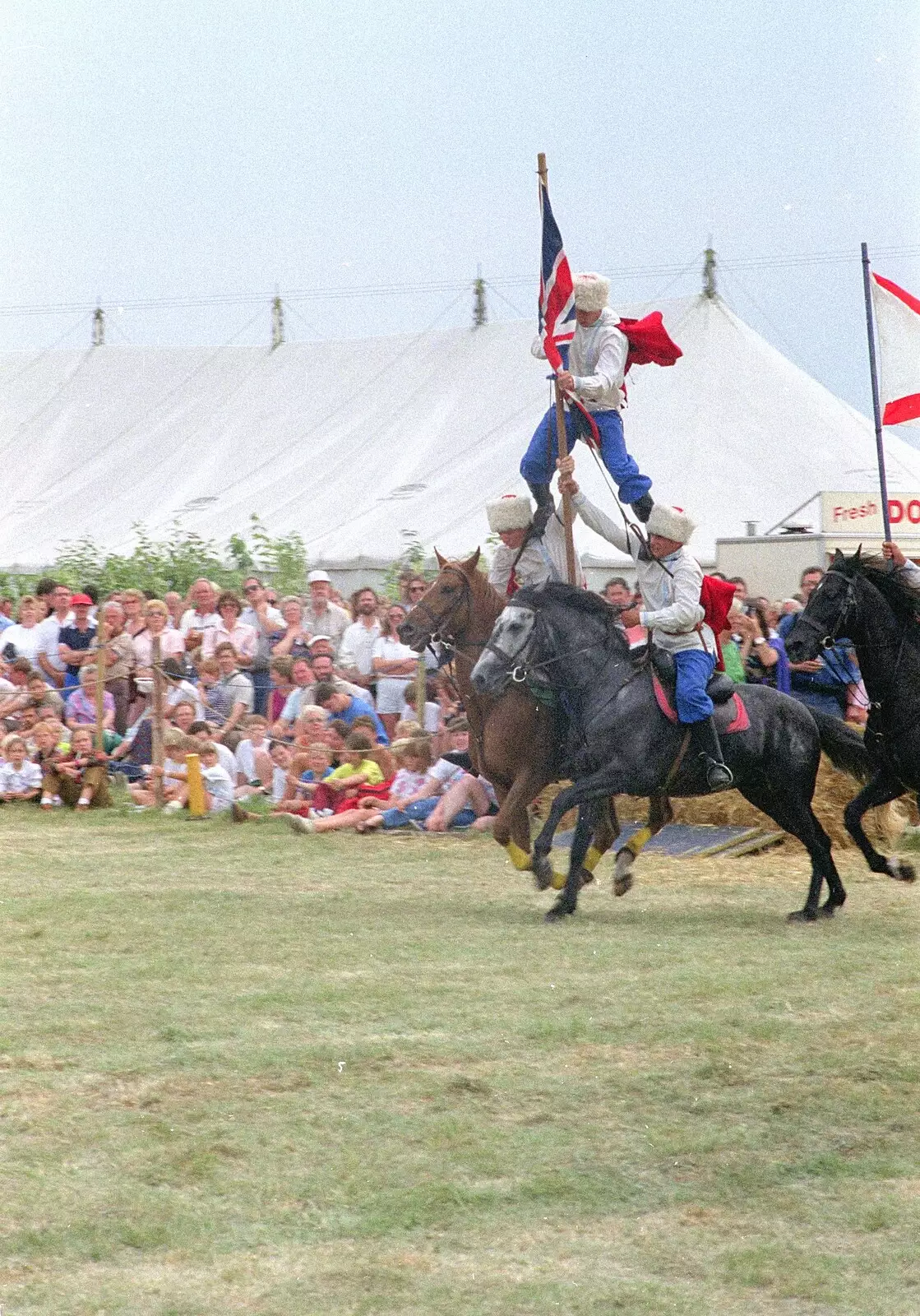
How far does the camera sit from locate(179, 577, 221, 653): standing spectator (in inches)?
590

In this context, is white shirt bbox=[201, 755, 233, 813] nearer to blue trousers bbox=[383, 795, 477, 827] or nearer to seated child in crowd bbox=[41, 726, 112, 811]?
seated child in crowd bbox=[41, 726, 112, 811]

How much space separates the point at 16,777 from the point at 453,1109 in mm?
9179

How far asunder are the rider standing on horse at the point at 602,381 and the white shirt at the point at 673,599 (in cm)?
28

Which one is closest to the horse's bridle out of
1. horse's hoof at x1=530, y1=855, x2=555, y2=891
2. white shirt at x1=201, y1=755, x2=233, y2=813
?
horse's hoof at x1=530, y1=855, x2=555, y2=891

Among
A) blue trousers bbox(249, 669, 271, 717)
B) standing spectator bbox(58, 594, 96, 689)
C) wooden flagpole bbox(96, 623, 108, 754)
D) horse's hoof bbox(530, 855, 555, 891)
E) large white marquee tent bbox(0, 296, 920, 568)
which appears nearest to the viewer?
horse's hoof bbox(530, 855, 555, 891)

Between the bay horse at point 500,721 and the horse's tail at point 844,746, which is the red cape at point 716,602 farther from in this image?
the bay horse at point 500,721

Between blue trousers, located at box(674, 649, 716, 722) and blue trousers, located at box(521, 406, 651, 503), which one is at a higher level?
blue trousers, located at box(521, 406, 651, 503)

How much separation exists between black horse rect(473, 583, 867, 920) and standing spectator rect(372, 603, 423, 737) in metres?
4.15

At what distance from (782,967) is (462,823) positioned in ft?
16.4

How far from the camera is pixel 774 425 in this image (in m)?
21.3

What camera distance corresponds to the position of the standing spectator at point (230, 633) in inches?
568

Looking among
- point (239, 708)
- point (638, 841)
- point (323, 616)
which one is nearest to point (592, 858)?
point (638, 841)

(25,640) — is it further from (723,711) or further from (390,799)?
(723,711)

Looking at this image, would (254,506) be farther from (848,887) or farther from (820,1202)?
(820,1202)
